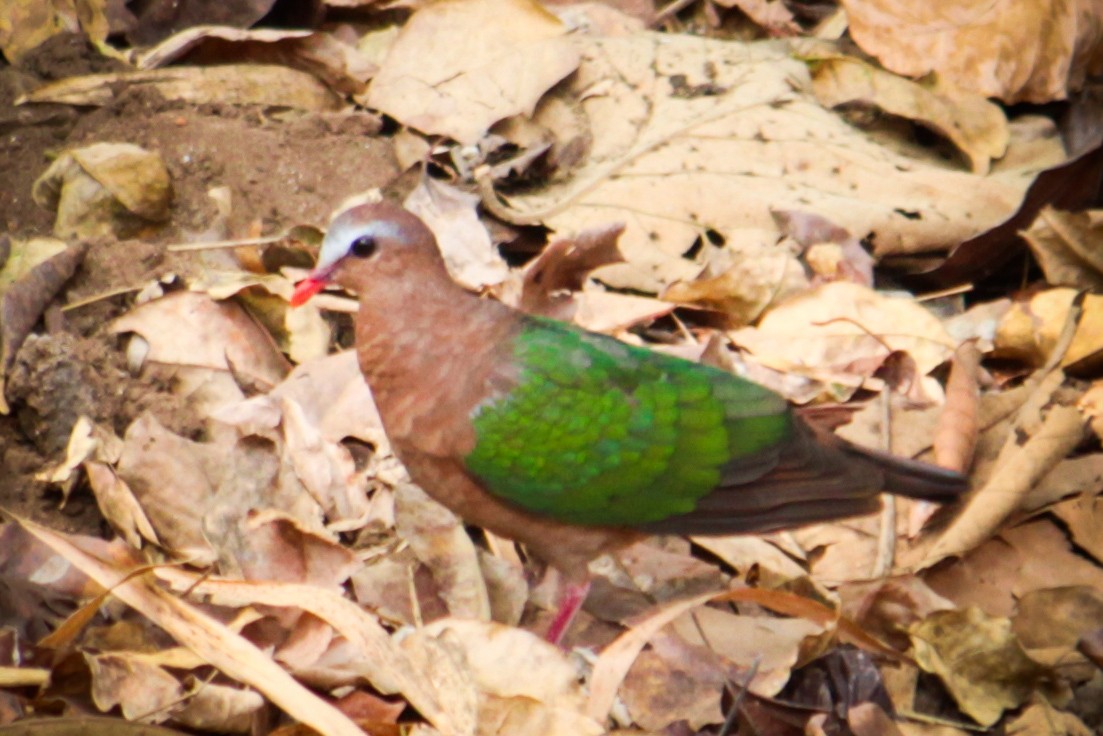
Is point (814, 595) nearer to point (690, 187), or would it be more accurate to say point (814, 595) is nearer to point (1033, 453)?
point (1033, 453)

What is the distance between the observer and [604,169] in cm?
540

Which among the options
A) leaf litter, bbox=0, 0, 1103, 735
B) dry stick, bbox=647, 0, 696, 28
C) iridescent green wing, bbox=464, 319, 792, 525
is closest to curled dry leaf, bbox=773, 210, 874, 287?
leaf litter, bbox=0, 0, 1103, 735

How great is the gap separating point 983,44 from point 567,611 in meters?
2.99

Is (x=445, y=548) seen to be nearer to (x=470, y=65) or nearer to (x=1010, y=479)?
(x=1010, y=479)

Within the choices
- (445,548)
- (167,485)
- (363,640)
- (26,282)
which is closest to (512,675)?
(363,640)

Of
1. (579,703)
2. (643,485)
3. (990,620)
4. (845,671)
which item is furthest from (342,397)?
(990,620)

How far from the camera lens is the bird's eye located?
399 centimetres

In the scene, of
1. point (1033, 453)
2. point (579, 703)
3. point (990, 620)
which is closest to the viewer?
point (579, 703)

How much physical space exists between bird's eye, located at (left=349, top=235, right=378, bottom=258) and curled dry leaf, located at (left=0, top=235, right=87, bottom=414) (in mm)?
1133

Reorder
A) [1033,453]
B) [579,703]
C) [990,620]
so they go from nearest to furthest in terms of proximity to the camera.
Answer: [579,703] → [990,620] → [1033,453]

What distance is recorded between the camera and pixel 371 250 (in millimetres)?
4016

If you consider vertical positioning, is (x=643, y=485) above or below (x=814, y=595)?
above

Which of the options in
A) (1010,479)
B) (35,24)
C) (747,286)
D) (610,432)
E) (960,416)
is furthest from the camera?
(35,24)

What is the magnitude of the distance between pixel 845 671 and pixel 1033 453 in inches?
36.5
